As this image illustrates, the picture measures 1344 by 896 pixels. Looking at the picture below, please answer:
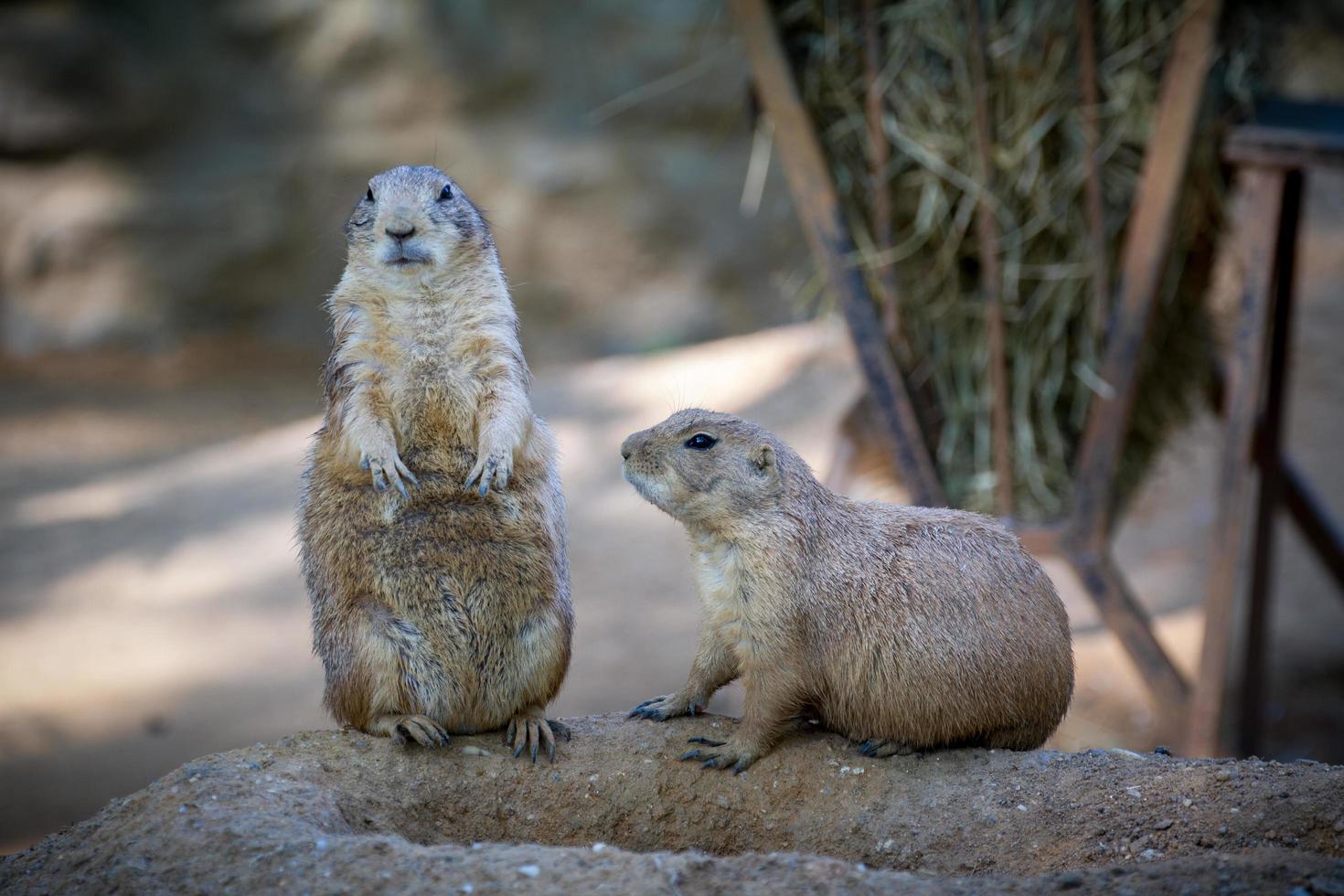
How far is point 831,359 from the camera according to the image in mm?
10875

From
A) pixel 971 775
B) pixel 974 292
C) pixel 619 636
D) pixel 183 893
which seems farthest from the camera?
pixel 619 636

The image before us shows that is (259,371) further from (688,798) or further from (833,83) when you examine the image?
(688,798)

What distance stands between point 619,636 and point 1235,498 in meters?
3.98

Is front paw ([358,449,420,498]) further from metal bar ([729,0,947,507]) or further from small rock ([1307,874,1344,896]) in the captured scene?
metal bar ([729,0,947,507])

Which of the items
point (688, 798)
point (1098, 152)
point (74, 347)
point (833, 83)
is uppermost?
point (74, 347)

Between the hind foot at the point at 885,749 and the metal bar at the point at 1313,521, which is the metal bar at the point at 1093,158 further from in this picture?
the hind foot at the point at 885,749

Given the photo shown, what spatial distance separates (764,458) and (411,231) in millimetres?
1244

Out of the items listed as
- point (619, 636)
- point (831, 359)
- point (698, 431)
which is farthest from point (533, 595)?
point (831, 359)

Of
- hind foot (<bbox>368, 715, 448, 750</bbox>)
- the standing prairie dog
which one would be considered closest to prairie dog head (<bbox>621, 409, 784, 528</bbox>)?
Result: the standing prairie dog

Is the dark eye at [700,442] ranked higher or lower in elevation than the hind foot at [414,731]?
higher

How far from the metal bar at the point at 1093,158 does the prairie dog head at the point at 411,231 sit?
2998 millimetres

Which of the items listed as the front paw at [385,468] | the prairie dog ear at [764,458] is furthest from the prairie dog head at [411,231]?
the prairie dog ear at [764,458]

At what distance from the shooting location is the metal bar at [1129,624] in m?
5.82

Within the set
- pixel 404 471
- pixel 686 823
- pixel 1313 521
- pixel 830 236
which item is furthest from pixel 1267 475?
pixel 404 471
